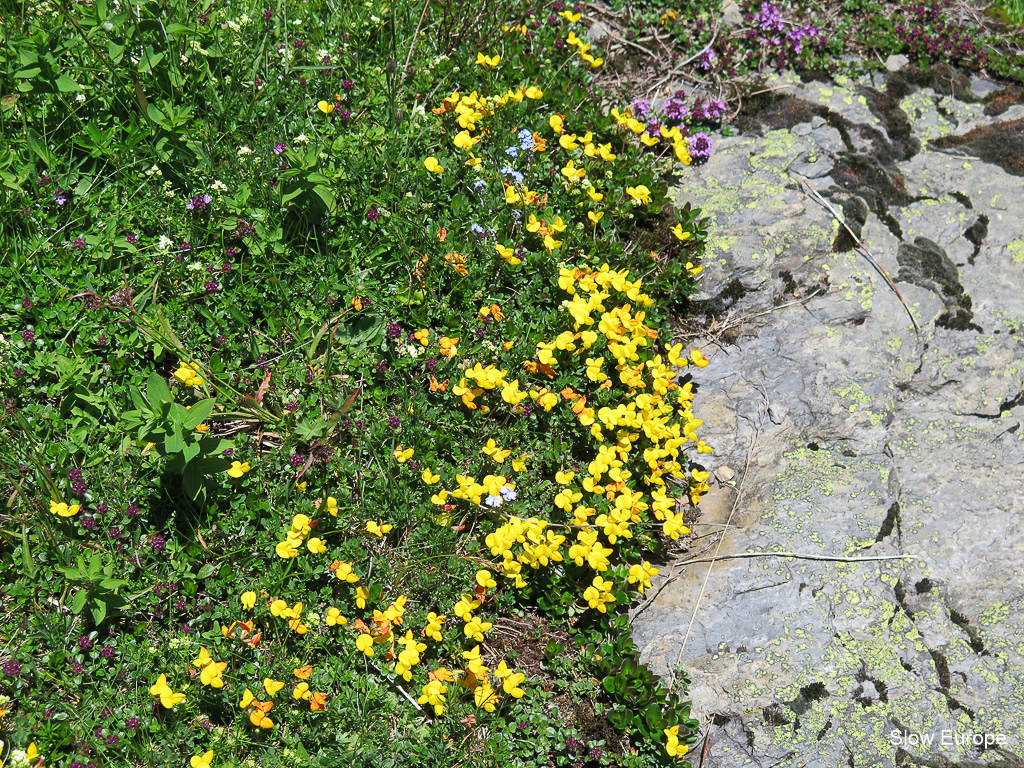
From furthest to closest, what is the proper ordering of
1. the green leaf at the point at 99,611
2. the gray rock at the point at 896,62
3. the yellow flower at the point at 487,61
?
the gray rock at the point at 896,62 → the yellow flower at the point at 487,61 → the green leaf at the point at 99,611

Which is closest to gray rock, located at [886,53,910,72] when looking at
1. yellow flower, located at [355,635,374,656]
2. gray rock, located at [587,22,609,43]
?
gray rock, located at [587,22,609,43]

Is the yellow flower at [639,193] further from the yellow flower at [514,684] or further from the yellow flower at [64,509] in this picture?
the yellow flower at [64,509]

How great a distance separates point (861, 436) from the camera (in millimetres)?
4336

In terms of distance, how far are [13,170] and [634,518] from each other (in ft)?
13.2

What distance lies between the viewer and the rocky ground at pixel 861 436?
3523mm

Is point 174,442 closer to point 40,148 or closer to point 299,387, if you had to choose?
point 299,387

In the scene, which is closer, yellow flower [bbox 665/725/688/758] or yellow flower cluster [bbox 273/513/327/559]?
yellow flower [bbox 665/725/688/758]

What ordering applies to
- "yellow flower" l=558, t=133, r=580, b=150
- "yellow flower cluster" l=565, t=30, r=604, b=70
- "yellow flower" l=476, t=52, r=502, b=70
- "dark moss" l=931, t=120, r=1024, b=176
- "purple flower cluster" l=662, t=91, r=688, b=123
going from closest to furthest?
"yellow flower" l=558, t=133, r=580, b=150, "yellow flower" l=476, t=52, r=502, b=70, "dark moss" l=931, t=120, r=1024, b=176, "yellow flower cluster" l=565, t=30, r=604, b=70, "purple flower cluster" l=662, t=91, r=688, b=123

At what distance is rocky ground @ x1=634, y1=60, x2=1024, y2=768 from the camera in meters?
3.52

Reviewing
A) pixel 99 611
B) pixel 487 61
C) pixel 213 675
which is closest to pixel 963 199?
pixel 487 61

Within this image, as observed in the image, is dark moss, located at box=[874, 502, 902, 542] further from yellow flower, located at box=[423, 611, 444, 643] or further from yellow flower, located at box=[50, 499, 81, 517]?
yellow flower, located at box=[50, 499, 81, 517]

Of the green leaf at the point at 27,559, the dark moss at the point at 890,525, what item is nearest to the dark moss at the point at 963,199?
the dark moss at the point at 890,525

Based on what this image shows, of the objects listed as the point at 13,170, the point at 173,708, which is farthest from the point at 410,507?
the point at 13,170

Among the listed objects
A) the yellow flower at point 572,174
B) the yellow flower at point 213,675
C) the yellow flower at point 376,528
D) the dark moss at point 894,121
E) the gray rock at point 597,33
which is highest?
the gray rock at point 597,33
